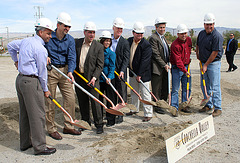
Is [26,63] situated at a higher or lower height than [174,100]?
higher

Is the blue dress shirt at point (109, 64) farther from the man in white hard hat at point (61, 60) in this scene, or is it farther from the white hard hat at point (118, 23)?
the man in white hard hat at point (61, 60)

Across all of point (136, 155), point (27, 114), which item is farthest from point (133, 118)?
point (27, 114)

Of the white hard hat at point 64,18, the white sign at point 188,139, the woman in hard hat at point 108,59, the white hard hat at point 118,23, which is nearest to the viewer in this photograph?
the white sign at point 188,139

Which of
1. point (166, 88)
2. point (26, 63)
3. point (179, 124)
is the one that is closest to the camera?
point (26, 63)

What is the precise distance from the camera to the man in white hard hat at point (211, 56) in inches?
196

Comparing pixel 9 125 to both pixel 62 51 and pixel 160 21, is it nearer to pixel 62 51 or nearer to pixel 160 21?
pixel 62 51

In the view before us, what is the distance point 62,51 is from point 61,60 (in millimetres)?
168

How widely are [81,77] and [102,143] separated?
1.31m

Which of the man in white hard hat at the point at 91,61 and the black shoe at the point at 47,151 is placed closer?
the black shoe at the point at 47,151

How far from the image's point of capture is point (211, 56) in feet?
16.6

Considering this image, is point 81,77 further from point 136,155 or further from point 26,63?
point 136,155

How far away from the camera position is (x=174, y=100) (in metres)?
5.49

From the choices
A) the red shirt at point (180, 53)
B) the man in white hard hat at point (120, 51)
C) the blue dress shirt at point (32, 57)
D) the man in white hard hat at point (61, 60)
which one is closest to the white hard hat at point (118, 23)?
the man in white hard hat at point (120, 51)

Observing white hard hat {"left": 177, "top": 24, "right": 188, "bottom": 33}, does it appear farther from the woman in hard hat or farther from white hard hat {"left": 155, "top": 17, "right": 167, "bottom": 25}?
the woman in hard hat
